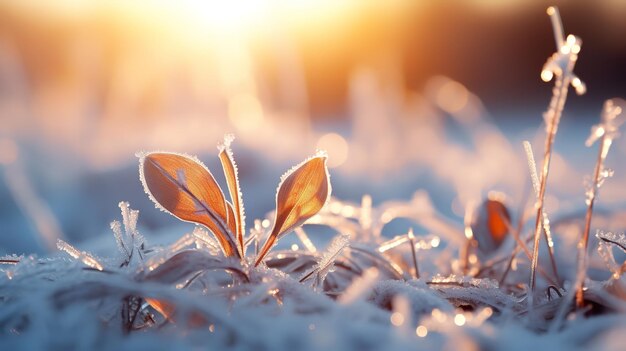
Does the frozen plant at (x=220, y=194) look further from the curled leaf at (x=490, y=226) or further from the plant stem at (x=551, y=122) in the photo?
the curled leaf at (x=490, y=226)

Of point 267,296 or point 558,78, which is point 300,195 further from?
point 558,78

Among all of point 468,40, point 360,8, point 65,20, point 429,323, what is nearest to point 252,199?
point 429,323

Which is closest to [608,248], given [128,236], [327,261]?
[327,261]

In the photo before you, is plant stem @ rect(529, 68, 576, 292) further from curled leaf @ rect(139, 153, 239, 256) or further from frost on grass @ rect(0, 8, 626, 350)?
curled leaf @ rect(139, 153, 239, 256)

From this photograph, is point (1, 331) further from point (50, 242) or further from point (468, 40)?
point (468, 40)

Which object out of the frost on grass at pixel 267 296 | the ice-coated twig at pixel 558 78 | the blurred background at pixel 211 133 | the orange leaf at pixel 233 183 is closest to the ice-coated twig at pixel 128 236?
the frost on grass at pixel 267 296
